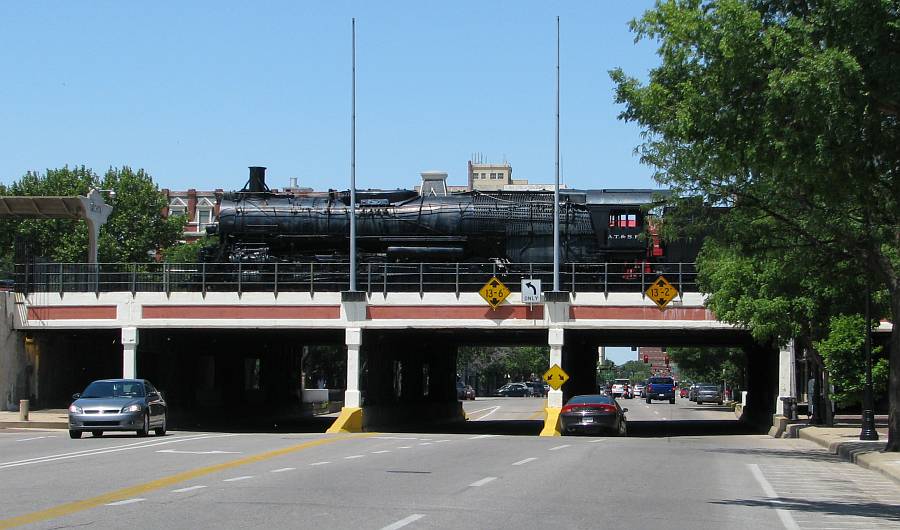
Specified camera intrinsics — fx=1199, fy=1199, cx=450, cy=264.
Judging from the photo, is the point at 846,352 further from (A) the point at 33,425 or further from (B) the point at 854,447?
(A) the point at 33,425

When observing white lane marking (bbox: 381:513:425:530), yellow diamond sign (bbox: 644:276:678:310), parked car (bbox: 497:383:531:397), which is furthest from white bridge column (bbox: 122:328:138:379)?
parked car (bbox: 497:383:531:397)

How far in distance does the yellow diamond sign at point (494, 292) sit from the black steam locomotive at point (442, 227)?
148 centimetres

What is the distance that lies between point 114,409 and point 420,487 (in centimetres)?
1452

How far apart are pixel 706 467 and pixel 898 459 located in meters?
3.82

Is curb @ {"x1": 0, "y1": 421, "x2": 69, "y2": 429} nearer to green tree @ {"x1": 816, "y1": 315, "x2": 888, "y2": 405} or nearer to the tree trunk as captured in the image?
green tree @ {"x1": 816, "y1": 315, "x2": 888, "y2": 405}

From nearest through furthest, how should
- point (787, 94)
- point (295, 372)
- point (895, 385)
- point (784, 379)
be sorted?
1. point (787, 94)
2. point (895, 385)
3. point (784, 379)
4. point (295, 372)

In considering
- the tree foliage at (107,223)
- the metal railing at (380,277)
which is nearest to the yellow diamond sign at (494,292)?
the metal railing at (380,277)

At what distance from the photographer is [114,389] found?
2998cm

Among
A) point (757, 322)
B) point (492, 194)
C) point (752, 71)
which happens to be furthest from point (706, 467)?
point (492, 194)

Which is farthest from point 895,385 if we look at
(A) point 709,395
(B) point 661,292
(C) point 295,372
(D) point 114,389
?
(A) point 709,395

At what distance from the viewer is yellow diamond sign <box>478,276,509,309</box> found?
40000 mm

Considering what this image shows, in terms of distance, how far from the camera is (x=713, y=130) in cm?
1819

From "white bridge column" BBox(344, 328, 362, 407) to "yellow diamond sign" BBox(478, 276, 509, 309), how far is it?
455cm

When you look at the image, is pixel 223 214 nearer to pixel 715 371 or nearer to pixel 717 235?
pixel 717 235
